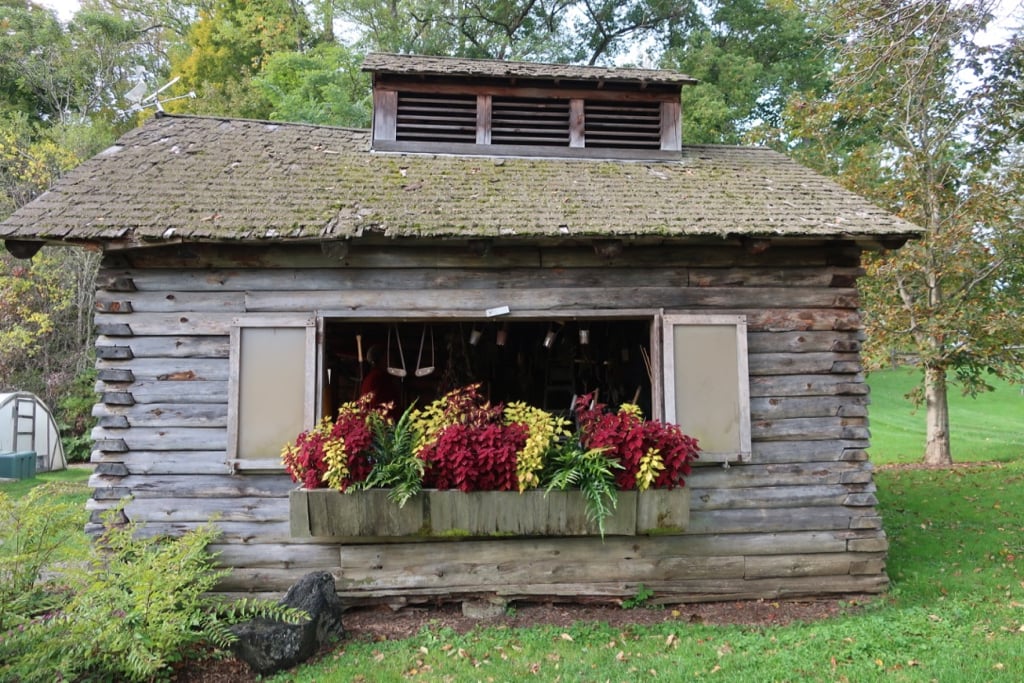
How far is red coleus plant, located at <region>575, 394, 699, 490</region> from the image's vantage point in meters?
5.22

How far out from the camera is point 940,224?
485 inches

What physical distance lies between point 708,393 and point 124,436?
208 inches

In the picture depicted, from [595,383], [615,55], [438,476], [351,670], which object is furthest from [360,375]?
[615,55]

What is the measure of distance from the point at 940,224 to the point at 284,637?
13050 mm

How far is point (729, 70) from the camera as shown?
707 inches

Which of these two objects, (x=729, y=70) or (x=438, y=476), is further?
(x=729, y=70)

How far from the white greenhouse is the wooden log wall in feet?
38.9

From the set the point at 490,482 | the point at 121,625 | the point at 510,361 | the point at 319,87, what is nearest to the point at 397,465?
the point at 490,482

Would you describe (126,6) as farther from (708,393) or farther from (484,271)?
(708,393)

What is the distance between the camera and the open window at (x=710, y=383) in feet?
19.6

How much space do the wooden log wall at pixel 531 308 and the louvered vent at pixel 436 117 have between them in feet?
7.61

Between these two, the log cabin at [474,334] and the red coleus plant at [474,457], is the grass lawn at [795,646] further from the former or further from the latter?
the red coleus plant at [474,457]

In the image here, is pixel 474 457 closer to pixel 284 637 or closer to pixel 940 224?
pixel 284 637

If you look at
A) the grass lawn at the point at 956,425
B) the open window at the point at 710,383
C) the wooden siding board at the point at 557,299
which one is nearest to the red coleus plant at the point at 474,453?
the wooden siding board at the point at 557,299
